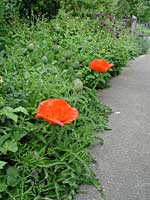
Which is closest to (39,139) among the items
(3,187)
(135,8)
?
(3,187)

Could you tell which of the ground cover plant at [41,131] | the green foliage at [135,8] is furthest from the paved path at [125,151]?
the green foliage at [135,8]

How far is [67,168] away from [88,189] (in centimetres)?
20

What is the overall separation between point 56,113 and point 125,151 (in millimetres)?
975

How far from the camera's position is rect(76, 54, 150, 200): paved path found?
2.35 metres

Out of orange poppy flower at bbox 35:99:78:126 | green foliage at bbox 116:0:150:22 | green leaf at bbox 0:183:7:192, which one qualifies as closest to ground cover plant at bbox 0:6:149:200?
green leaf at bbox 0:183:7:192

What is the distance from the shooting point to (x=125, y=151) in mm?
2918

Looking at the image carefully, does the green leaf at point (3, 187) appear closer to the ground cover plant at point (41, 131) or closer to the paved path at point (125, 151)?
the ground cover plant at point (41, 131)

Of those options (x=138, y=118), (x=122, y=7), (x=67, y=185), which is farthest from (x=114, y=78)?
(x=122, y=7)

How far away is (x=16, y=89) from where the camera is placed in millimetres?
2660

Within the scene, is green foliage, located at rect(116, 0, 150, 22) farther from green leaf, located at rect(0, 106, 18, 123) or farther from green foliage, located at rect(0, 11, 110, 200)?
green leaf, located at rect(0, 106, 18, 123)

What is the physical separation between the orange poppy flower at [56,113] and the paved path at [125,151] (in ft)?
1.64

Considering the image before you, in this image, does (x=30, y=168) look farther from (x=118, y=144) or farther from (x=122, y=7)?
(x=122, y=7)

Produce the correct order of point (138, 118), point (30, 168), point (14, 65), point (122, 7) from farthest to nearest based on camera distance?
point (122, 7) < point (138, 118) < point (14, 65) < point (30, 168)

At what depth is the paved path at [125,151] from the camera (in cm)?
235
